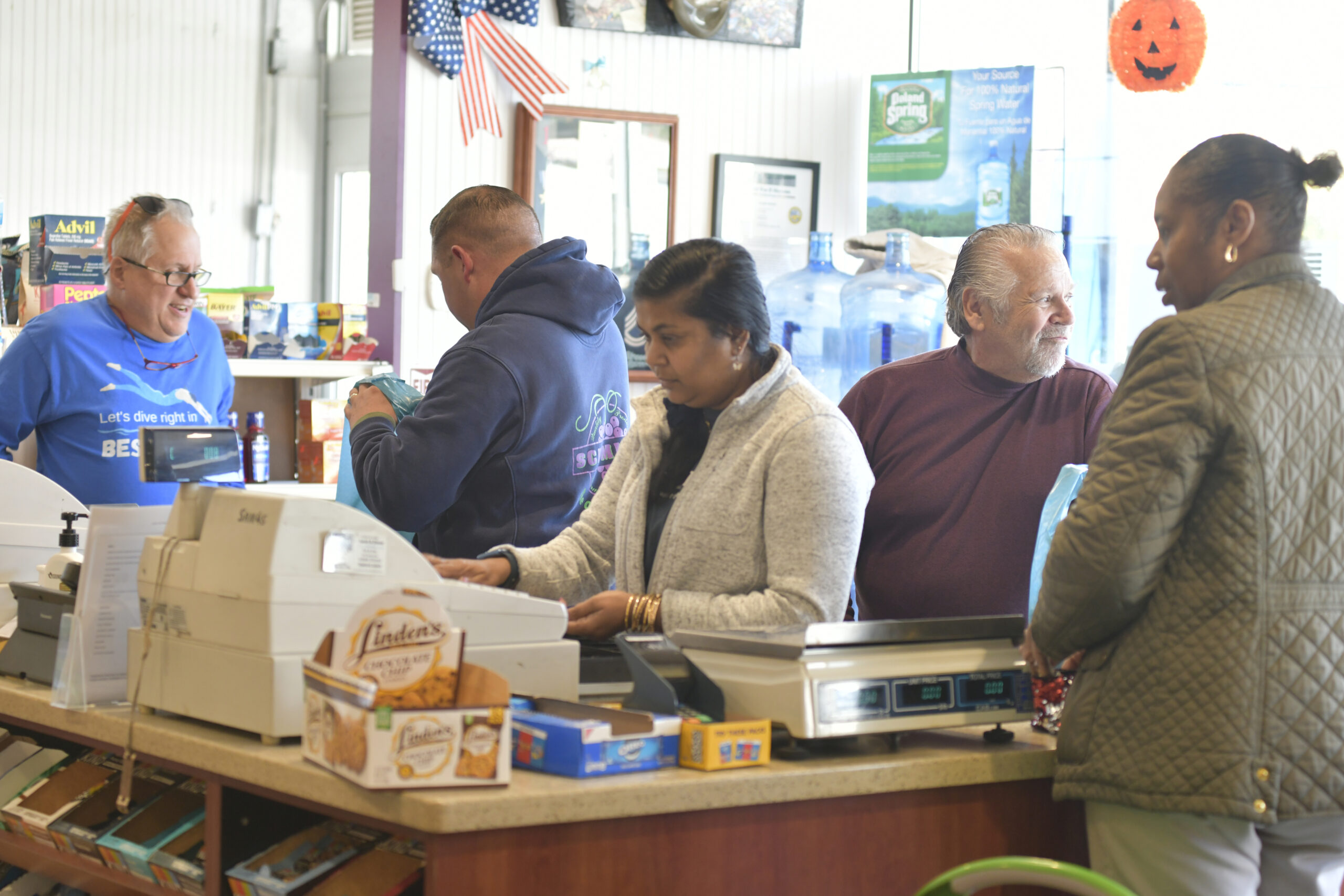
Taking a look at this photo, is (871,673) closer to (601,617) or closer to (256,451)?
(601,617)

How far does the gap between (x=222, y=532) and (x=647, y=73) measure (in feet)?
11.8

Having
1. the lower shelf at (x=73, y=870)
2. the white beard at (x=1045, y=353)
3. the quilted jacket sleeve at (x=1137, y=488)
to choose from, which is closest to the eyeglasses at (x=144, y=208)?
the lower shelf at (x=73, y=870)

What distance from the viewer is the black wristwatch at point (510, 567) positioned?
2232 millimetres

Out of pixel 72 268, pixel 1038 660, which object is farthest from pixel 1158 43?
pixel 72 268

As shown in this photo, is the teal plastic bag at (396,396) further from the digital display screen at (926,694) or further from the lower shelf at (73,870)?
the digital display screen at (926,694)

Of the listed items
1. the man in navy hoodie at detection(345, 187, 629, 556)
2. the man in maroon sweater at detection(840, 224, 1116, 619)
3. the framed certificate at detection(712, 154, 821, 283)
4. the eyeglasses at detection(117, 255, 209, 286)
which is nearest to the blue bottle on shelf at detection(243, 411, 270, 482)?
the eyeglasses at detection(117, 255, 209, 286)

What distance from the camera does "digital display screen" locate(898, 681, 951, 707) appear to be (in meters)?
1.69

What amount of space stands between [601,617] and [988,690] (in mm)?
600

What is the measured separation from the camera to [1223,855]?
153 centimetres

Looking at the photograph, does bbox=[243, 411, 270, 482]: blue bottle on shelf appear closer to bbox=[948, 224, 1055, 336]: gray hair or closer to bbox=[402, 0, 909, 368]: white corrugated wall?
bbox=[402, 0, 909, 368]: white corrugated wall

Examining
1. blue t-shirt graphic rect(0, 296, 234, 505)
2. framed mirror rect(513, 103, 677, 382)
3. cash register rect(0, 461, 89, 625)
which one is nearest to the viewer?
cash register rect(0, 461, 89, 625)

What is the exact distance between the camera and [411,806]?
140cm

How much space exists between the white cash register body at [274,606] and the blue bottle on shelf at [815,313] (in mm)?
3319

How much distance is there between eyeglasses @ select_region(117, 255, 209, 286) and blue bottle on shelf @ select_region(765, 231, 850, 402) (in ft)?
7.38
